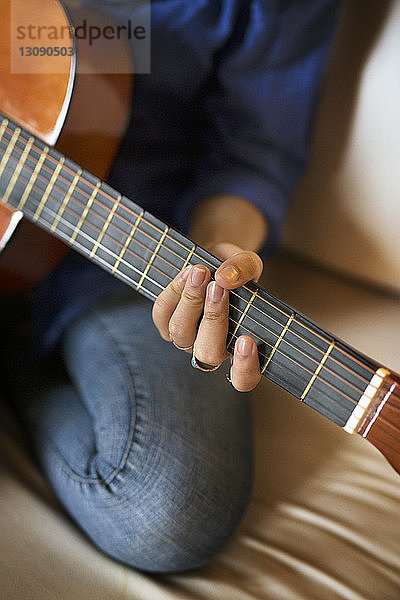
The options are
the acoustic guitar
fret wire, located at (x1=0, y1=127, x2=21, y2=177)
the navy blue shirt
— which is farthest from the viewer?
the navy blue shirt

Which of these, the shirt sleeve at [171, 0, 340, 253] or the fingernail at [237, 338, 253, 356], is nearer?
the fingernail at [237, 338, 253, 356]

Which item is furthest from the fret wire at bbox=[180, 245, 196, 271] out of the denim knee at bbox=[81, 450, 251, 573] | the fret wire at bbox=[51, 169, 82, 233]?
the denim knee at bbox=[81, 450, 251, 573]

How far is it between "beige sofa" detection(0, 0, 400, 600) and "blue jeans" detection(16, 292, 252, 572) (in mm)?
32

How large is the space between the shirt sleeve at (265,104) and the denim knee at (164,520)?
1.01ft

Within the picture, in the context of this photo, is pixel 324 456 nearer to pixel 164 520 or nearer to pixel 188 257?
pixel 164 520

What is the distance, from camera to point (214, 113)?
70 centimetres

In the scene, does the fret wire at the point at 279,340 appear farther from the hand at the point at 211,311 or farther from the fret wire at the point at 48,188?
the fret wire at the point at 48,188

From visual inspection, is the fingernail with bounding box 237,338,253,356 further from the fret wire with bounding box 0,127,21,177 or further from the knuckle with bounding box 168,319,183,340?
the fret wire with bounding box 0,127,21,177

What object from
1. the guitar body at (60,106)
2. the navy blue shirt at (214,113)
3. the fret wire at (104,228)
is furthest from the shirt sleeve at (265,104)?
the fret wire at (104,228)

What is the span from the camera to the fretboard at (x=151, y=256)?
429 millimetres

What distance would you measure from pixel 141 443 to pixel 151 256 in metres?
0.21

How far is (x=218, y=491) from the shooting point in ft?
1.95

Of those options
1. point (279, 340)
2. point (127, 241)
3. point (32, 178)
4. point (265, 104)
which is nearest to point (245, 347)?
point (279, 340)

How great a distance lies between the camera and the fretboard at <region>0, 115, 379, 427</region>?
1.41 ft
